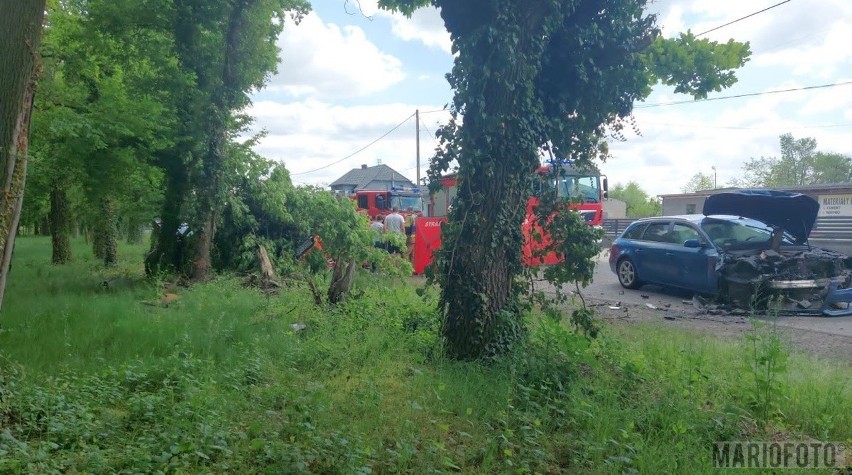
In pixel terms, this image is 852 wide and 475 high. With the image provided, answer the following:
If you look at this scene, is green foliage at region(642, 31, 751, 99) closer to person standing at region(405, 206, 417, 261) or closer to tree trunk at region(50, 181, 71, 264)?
person standing at region(405, 206, 417, 261)

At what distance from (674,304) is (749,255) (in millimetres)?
1578

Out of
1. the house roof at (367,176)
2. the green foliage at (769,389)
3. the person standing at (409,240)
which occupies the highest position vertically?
the house roof at (367,176)

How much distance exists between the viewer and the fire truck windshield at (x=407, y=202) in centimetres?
2693

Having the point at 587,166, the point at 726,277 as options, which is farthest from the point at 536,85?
the point at 726,277

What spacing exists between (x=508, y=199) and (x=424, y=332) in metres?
1.93

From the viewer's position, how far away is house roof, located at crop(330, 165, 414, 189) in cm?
7025

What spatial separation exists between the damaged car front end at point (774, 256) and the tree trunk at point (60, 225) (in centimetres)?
1738

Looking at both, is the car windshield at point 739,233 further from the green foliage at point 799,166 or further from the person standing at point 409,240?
the green foliage at point 799,166

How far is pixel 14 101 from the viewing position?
16.5ft

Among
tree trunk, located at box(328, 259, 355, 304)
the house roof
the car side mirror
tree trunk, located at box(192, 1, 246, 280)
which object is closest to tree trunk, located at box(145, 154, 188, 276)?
tree trunk, located at box(192, 1, 246, 280)

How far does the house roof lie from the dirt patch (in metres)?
58.4

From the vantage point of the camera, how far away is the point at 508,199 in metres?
6.70

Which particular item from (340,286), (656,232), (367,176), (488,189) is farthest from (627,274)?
(367,176)

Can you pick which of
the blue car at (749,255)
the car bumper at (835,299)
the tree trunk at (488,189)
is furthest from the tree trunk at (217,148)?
the car bumper at (835,299)
